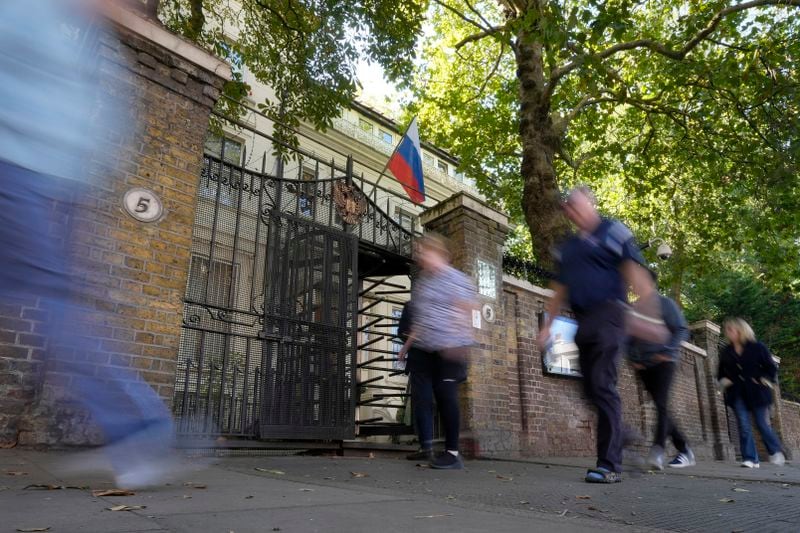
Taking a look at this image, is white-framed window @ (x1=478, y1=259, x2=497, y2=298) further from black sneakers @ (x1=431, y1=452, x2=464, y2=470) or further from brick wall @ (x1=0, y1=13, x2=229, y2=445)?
brick wall @ (x1=0, y1=13, x2=229, y2=445)

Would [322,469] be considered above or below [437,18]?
below

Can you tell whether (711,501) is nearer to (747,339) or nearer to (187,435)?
(187,435)

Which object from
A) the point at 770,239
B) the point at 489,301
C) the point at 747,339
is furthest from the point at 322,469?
the point at 770,239

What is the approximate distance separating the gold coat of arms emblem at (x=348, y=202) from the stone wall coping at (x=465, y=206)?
992 mm

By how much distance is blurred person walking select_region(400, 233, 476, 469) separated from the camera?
4.82m

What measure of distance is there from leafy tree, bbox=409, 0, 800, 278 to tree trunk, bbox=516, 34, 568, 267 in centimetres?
3

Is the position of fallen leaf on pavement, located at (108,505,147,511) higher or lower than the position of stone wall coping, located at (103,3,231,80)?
lower

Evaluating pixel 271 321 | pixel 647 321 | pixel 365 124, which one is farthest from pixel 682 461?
pixel 365 124

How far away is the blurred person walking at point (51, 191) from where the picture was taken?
80.2 inches

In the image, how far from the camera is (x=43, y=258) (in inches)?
84.9

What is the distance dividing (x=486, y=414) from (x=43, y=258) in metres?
5.61

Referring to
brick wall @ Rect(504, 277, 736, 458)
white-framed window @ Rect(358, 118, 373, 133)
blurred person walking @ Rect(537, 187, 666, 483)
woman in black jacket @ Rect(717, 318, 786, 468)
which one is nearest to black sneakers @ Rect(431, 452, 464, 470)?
blurred person walking @ Rect(537, 187, 666, 483)

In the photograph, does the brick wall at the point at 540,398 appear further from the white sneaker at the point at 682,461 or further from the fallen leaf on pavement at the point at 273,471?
the fallen leaf on pavement at the point at 273,471

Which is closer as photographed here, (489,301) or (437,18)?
(489,301)
